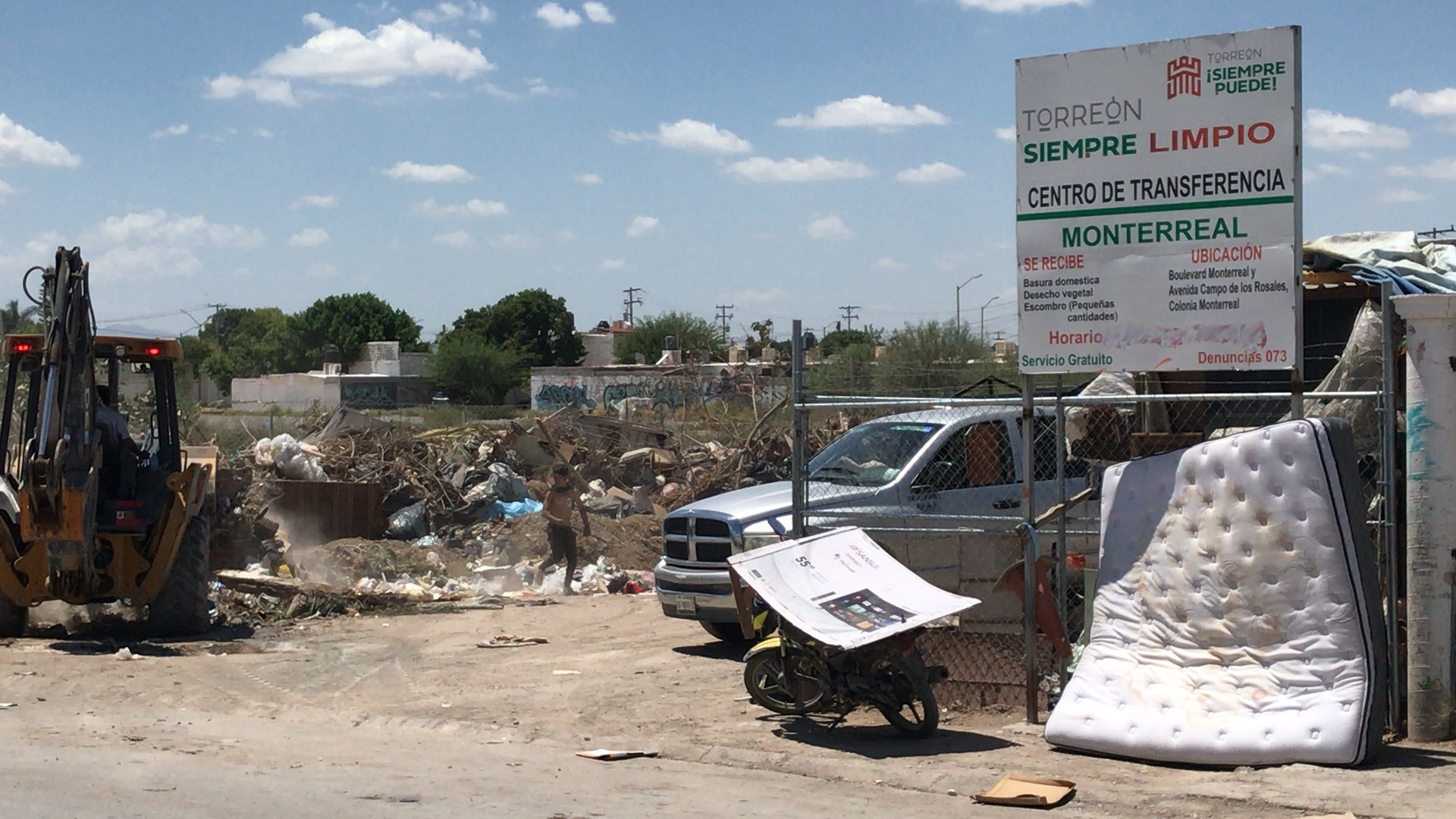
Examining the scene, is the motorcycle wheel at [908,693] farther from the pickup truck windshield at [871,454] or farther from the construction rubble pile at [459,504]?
the construction rubble pile at [459,504]

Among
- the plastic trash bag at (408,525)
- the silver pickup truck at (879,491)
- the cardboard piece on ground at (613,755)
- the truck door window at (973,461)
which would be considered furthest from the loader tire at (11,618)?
the truck door window at (973,461)

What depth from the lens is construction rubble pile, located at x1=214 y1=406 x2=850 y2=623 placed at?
16734 millimetres

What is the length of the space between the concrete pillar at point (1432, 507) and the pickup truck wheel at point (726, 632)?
5.84 m

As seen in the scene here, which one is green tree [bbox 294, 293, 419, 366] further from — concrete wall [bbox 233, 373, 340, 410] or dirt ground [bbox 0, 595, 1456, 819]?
dirt ground [bbox 0, 595, 1456, 819]

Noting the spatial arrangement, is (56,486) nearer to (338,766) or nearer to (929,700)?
(338,766)

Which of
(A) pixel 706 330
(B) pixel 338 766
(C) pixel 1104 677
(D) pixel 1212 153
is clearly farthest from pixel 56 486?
(A) pixel 706 330

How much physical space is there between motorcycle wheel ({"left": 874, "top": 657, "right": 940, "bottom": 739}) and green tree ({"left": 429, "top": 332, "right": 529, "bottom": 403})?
2770 inches

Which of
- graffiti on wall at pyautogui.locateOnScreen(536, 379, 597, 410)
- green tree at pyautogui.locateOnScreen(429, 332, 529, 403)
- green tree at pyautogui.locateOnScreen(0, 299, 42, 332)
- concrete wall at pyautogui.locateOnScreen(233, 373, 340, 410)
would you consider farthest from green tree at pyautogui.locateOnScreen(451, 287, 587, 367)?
green tree at pyautogui.locateOnScreen(0, 299, 42, 332)

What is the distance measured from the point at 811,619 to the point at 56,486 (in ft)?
22.2

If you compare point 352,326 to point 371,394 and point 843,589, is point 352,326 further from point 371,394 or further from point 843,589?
point 843,589

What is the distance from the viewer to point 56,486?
1148cm

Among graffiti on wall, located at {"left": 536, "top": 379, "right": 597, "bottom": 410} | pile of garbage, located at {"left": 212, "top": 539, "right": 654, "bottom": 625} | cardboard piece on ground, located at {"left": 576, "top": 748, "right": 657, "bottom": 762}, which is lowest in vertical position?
pile of garbage, located at {"left": 212, "top": 539, "right": 654, "bottom": 625}

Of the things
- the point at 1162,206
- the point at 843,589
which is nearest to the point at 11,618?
the point at 843,589

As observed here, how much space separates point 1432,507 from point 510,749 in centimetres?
534
